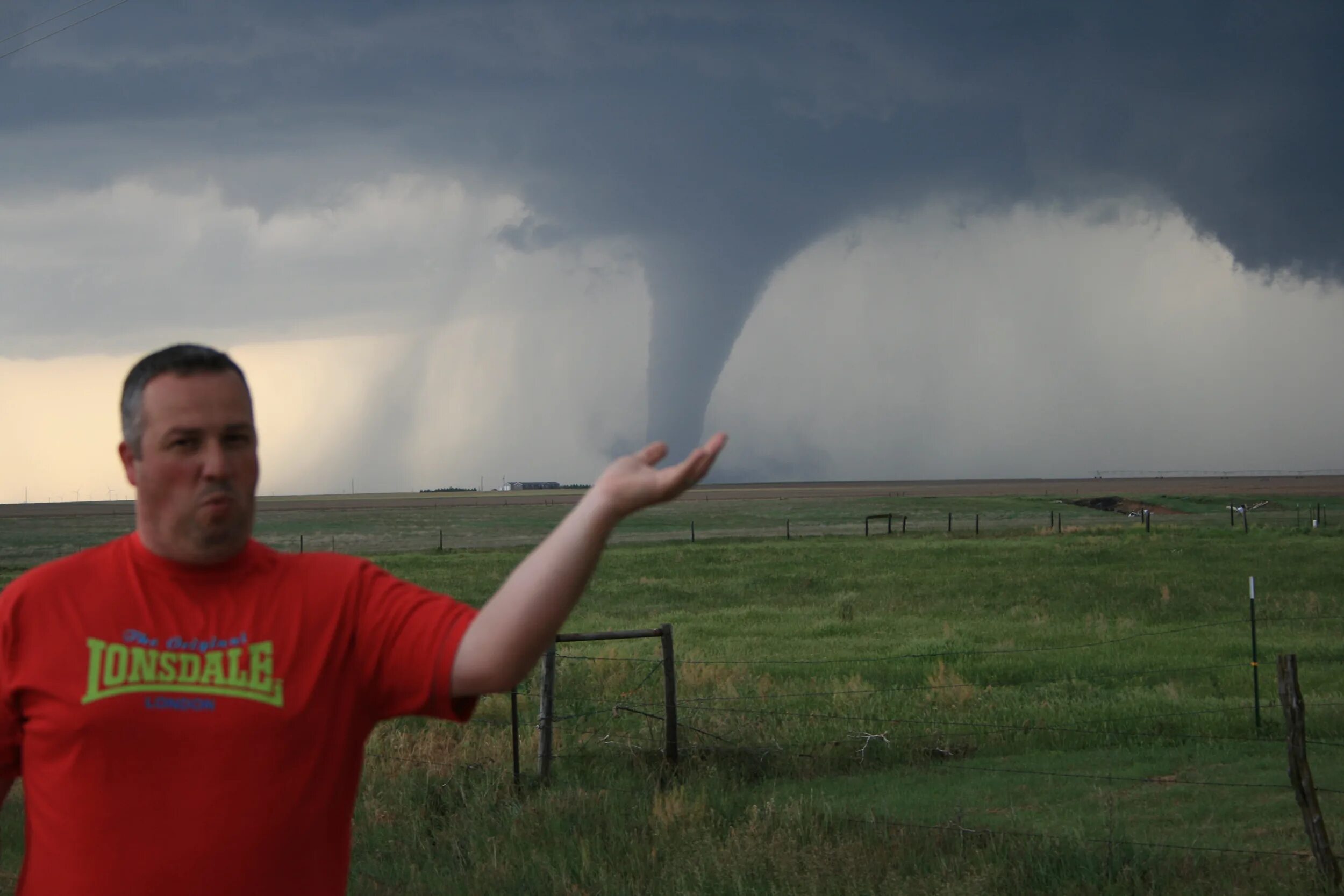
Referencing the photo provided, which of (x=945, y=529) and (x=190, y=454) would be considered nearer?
(x=190, y=454)

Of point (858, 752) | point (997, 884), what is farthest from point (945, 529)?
point (997, 884)

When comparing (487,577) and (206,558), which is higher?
(206,558)

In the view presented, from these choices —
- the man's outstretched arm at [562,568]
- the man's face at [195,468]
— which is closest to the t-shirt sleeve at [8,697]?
the man's face at [195,468]

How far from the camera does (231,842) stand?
2072 millimetres

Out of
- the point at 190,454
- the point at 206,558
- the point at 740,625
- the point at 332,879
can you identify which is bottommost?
the point at 740,625

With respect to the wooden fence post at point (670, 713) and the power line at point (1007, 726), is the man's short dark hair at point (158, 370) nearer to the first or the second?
the wooden fence post at point (670, 713)

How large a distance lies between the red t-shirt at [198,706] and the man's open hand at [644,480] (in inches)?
14.5

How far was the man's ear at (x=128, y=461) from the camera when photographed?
88.0 inches

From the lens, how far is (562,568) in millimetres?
1941

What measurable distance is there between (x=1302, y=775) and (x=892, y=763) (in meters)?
4.44

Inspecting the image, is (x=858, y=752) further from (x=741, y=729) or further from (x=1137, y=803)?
(x=1137, y=803)

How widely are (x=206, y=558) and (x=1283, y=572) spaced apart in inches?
1308

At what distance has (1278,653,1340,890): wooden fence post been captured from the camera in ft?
23.0

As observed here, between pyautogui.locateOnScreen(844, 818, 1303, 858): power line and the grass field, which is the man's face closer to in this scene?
the grass field
